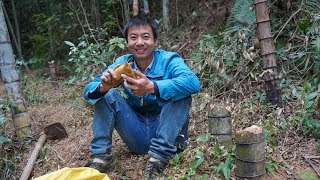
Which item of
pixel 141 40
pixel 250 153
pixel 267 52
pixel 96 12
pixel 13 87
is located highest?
pixel 96 12

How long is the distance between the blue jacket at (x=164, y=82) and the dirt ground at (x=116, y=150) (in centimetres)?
42

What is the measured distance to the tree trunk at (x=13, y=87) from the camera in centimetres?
332

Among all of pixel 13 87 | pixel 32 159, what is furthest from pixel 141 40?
pixel 13 87

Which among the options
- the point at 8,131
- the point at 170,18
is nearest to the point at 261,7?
the point at 8,131

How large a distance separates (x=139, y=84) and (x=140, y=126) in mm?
422

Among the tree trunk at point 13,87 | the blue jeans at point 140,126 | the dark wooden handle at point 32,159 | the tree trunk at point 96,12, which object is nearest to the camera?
the blue jeans at point 140,126

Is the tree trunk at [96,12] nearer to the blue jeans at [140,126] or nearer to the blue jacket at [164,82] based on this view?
the blue jacket at [164,82]

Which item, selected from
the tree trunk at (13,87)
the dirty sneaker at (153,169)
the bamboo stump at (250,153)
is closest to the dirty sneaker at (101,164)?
the dirty sneaker at (153,169)

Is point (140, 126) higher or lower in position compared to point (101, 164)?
higher

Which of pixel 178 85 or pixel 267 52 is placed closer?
pixel 178 85

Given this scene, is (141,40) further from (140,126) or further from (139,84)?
(140,126)

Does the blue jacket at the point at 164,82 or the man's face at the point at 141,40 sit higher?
the man's face at the point at 141,40

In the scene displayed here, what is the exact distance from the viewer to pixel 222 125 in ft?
8.07

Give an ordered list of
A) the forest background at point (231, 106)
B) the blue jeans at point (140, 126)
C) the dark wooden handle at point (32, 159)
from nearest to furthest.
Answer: the blue jeans at point (140, 126)
the forest background at point (231, 106)
the dark wooden handle at point (32, 159)
